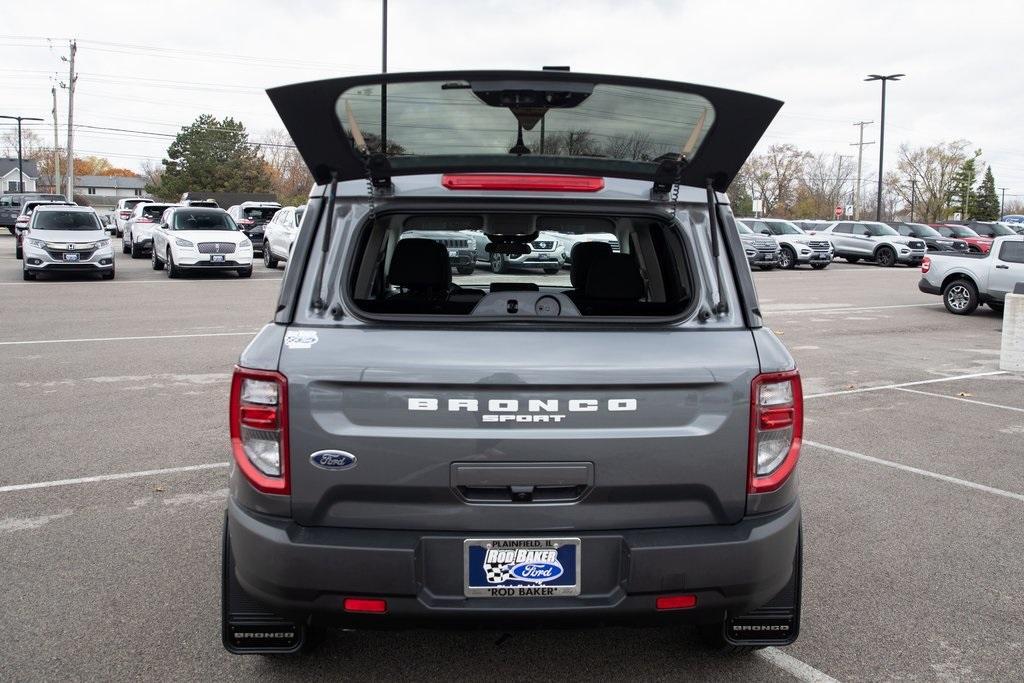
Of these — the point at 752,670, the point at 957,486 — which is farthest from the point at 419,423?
the point at 957,486

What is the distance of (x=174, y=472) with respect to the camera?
601 centimetres

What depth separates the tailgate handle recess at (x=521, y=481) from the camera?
2.76 m

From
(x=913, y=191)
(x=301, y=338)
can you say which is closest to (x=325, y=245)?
(x=301, y=338)

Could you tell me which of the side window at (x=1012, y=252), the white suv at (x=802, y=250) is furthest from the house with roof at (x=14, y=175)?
the side window at (x=1012, y=252)

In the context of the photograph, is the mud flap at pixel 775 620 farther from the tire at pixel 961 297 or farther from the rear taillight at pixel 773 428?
the tire at pixel 961 297

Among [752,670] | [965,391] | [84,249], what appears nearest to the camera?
[752,670]

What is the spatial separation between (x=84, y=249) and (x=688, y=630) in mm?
20957

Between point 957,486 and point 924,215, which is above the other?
point 924,215

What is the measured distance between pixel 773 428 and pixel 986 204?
93.3 m

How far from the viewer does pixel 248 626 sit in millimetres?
3090

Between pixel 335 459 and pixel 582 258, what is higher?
pixel 582 258

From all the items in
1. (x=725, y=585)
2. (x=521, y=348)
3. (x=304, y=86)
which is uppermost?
(x=304, y=86)

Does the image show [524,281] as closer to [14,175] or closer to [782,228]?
[782,228]

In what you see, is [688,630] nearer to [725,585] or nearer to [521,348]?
[725,585]
